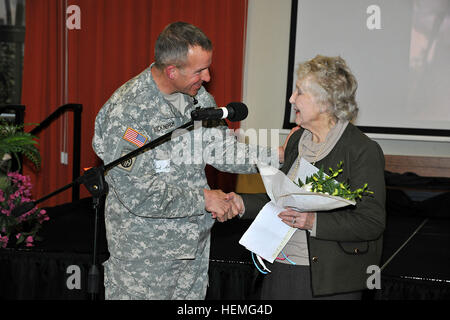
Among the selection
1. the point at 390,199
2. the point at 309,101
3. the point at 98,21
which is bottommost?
the point at 390,199

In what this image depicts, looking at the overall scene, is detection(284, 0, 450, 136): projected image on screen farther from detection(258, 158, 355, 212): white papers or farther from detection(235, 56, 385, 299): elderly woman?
detection(258, 158, 355, 212): white papers

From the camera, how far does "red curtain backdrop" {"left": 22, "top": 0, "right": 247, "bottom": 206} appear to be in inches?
215

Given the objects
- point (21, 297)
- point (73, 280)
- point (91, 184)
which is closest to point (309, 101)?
point (91, 184)

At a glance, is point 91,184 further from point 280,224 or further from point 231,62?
point 231,62

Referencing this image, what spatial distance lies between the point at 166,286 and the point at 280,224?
570mm

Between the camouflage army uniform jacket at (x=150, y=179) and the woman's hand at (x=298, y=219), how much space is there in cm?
39

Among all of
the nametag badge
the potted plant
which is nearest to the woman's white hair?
the nametag badge

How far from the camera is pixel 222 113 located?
67.0 inches

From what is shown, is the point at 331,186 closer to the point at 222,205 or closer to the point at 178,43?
the point at 222,205

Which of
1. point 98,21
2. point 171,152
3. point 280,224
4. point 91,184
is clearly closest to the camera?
point 91,184

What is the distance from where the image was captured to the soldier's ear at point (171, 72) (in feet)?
6.90

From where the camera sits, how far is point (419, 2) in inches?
207

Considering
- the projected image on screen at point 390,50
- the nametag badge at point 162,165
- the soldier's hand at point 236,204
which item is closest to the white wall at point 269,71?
the projected image on screen at point 390,50

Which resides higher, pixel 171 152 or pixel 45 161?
pixel 171 152
